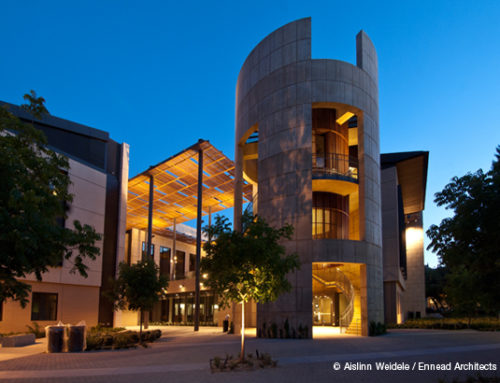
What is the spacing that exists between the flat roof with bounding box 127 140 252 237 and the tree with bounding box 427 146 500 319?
26.4m

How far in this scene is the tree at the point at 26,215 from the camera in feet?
25.2

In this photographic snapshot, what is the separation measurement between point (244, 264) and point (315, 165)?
617 inches

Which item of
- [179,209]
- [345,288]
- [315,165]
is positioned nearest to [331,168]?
[315,165]

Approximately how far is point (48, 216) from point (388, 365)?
11222mm

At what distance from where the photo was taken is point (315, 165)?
29281 mm

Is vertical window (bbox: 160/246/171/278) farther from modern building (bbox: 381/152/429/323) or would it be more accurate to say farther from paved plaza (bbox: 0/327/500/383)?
paved plaza (bbox: 0/327/500/383)

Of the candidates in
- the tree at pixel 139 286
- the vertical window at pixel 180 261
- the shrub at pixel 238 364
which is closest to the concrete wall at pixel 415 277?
the vertical window at pixel 180 261

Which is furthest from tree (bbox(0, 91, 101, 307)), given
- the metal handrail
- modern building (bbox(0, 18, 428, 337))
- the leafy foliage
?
the metal handrail

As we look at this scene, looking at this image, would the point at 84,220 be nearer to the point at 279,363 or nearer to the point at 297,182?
the point at 297,182

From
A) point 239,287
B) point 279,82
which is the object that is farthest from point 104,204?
point 239,287

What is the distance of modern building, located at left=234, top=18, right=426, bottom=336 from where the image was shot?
2484 centimetres

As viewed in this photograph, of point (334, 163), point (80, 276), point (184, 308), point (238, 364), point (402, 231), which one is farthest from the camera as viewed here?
point (184, 308)

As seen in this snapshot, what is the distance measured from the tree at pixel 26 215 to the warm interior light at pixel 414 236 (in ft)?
189

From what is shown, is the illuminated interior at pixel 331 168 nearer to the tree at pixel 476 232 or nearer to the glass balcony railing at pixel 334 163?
the glass balcony railing at pixel 334 163
